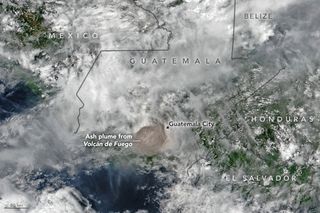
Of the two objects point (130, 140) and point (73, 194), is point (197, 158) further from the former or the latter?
point (73, 194)

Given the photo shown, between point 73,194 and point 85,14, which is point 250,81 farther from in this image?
point 73,194

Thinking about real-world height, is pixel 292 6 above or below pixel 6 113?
above

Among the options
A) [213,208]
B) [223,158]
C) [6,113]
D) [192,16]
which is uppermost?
[192,16]

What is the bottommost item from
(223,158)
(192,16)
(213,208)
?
(213,208)

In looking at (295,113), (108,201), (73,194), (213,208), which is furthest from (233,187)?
(73,194)

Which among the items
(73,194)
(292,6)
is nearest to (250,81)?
(292,6)

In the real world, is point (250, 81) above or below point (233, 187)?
above

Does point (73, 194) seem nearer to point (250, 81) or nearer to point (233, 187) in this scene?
point (233, 187)
